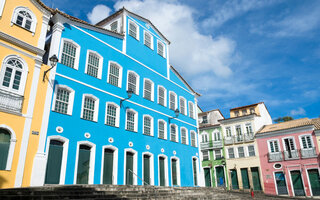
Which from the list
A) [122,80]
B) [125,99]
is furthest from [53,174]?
[122,80]

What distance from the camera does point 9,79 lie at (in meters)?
12.3

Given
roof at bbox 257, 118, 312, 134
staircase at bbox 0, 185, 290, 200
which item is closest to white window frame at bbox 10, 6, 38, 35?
staircase at bbox 0, 185, 290, 200

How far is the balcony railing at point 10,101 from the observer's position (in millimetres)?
11703

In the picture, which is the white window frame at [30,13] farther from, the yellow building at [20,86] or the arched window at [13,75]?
the arched window at [13,75]

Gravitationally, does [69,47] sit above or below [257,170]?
above

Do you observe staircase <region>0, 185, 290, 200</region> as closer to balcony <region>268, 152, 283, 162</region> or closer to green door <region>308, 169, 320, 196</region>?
green door <region>308, 169, 320, 196</region>

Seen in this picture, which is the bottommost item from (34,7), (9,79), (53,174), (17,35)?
(53,174)

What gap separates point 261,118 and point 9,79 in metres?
31.7

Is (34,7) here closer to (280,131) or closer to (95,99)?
(95,99)

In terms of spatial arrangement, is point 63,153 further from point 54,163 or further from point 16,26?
point 16,26

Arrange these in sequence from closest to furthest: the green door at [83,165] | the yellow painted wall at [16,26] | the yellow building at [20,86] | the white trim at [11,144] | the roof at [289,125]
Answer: the white trim at [11,144], the yellow building at [20,86], the yellow painted wall at [16,26], the green door at [83,165], the roof at [289,125]

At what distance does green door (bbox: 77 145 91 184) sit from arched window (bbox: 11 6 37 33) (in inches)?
282

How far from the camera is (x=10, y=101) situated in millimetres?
12008

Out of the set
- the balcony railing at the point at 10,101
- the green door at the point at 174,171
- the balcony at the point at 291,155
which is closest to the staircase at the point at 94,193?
the balcony railing at the point at 10,101
